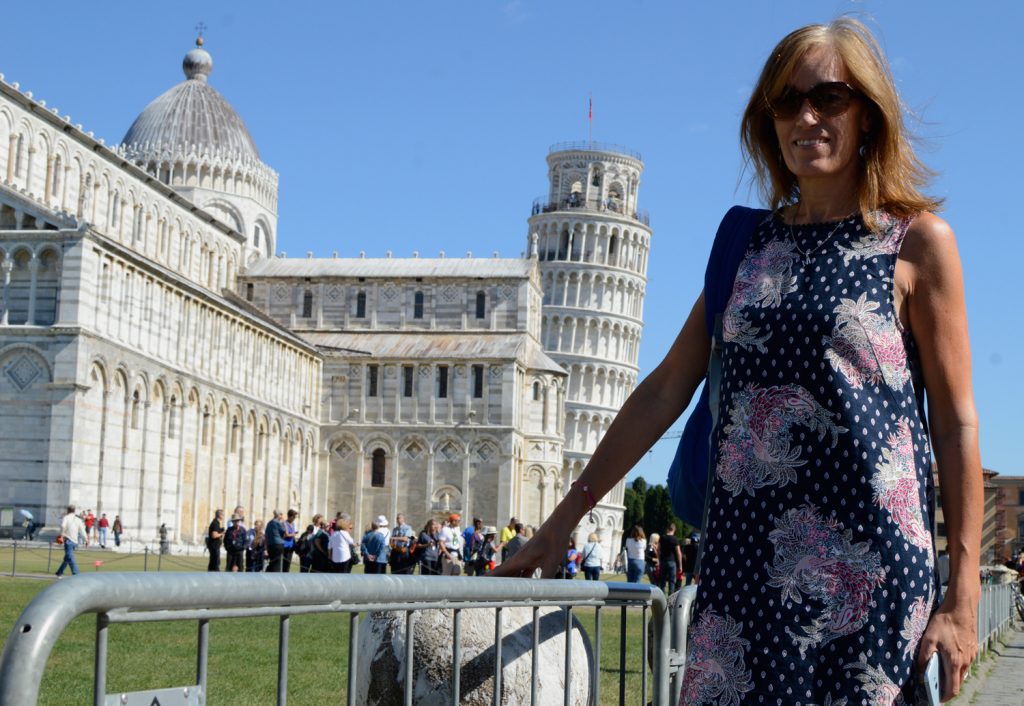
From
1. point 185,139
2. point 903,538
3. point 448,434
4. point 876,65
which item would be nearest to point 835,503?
point 903,538

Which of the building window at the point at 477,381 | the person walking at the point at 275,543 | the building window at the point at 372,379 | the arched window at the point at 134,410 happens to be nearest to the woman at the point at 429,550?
the person walking at the point at 275,543

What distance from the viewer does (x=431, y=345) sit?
70188 mm

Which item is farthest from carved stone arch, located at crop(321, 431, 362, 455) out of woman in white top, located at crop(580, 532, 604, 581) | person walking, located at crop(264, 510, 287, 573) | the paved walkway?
the paved walkway

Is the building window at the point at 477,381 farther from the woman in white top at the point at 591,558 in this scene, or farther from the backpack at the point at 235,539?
the backpack at the point at 235,539

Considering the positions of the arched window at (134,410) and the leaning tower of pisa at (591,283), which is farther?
the leaning tower of pisa at (591,283)

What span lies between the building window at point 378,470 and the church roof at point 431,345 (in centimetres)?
479

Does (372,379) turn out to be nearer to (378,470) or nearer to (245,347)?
(378,470)

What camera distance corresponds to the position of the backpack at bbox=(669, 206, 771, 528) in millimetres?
3494

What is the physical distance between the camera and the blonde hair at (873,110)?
11.0 ft

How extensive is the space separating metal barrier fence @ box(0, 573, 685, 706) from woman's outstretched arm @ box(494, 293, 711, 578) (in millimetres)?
159

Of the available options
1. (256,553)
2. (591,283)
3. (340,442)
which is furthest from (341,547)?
(591,283)

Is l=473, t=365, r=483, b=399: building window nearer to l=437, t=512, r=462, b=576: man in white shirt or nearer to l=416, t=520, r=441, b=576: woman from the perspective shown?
l=437, t=512, r=462, b=576: man in white shirt

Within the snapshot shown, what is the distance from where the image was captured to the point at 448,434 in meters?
68.1

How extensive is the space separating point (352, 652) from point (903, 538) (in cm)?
123
